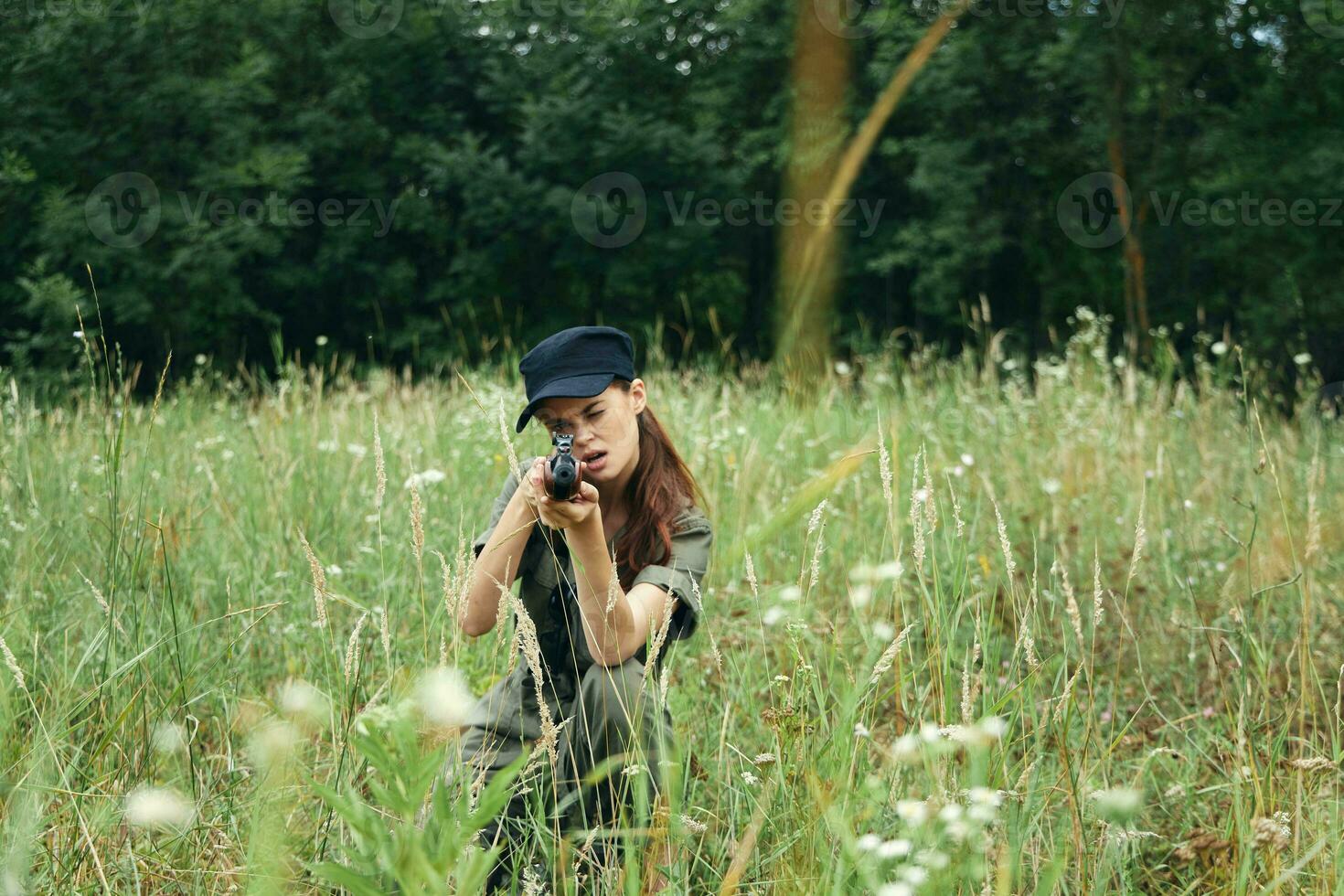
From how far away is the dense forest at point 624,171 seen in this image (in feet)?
49.9

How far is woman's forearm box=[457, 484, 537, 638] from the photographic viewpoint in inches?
68.9

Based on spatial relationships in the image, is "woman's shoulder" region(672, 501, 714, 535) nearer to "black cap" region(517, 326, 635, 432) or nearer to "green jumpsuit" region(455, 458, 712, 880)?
"green jumpsuit" region(455, 458, 712, 880)

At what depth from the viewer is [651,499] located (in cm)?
204

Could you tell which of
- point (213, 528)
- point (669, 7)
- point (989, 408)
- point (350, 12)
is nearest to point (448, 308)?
point (350, 12)

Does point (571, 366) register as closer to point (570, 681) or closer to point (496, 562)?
point (496, 562)

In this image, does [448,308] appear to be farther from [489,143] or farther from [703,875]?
[703,875]

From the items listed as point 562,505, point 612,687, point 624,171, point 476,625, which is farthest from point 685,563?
point 624,171

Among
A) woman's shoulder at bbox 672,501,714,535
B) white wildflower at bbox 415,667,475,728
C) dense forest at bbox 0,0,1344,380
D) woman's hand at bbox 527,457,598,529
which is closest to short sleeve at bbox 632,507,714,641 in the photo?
woman's shoulder at bbox 672,501,714,535

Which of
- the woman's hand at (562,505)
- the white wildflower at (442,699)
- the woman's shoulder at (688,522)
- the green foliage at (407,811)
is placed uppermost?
the woman's hand at (562,505)

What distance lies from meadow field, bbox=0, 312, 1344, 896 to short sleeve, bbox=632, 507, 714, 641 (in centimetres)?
20

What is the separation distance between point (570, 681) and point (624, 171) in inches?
727

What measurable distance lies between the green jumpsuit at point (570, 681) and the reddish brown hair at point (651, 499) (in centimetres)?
3

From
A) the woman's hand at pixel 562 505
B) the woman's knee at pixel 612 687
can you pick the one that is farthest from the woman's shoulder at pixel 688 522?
the woman's hand at pixel 562 505

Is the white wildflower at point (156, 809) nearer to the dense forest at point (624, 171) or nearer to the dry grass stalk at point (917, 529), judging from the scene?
the dry grass stalk at point (917, 529)
